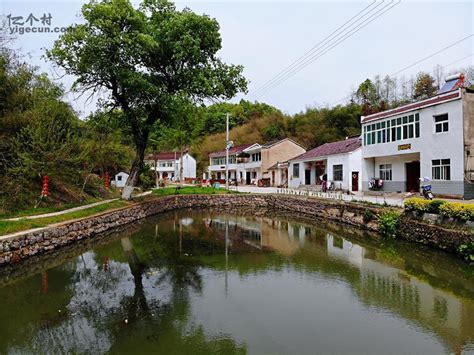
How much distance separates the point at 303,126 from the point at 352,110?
30.1ft

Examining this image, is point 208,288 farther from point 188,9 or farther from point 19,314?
point 188,9

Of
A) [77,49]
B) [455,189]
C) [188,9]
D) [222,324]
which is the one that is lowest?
[222,324]

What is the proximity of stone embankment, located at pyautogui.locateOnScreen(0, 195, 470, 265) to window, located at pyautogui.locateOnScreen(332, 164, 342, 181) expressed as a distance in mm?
5057

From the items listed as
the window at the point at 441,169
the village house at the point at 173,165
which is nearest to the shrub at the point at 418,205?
the window at the point at 441,169

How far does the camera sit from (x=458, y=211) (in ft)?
37.9

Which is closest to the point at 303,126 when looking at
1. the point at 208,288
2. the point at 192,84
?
the point at 192,84

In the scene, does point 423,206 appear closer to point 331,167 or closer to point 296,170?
point 331,167

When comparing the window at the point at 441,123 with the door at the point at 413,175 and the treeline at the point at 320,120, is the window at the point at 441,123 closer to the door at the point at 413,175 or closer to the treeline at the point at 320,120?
the door at the point at 413,175

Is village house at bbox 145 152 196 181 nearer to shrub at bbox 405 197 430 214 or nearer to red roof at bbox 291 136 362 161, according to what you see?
red roof at bbox 291 136 362 161

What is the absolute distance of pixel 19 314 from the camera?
23.3ft

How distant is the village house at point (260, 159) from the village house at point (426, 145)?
1505 centimetres

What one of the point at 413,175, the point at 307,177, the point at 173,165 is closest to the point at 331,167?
the point at 307,177

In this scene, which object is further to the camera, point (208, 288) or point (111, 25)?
point (111, 25)

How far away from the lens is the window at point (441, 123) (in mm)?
19109
